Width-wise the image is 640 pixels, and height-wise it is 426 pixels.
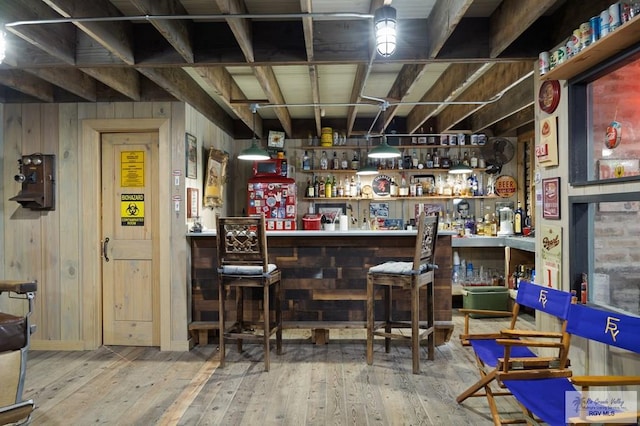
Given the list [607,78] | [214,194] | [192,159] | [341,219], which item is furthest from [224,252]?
[607,78]

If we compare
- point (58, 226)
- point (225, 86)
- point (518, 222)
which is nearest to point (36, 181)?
point (58, 226)

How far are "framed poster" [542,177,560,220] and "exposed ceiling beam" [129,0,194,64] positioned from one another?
2.64 m

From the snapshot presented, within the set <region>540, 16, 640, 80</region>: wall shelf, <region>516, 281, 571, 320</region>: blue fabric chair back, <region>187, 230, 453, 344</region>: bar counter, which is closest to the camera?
<region>540, 16, 640, 80</region>: wall shelf

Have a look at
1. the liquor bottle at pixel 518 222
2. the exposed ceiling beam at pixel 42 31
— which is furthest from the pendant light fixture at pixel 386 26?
the liquor bottle at pixel 518 222

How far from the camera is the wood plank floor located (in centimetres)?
273

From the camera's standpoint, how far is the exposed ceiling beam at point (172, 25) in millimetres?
2369

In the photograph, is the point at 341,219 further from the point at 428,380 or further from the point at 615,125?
the point at 615,125

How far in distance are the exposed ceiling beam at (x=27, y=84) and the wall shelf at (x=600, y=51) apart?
4.05m

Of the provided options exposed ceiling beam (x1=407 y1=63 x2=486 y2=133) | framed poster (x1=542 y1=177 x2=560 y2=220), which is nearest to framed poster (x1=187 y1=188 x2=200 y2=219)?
exposed ceiling beam (x1=407 y1=63 x2=486 y2=133)

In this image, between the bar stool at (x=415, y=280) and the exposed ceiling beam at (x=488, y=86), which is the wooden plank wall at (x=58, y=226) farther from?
the exposed ceiling beam at (x=488, y=86)

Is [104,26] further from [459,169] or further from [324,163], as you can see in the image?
[459,169]

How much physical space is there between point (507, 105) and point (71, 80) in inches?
178

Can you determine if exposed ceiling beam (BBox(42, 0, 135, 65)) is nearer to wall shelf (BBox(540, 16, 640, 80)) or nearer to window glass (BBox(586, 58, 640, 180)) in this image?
wall shelf (BBox(540, 16, 640, 80))

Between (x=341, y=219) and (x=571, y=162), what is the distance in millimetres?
3429
